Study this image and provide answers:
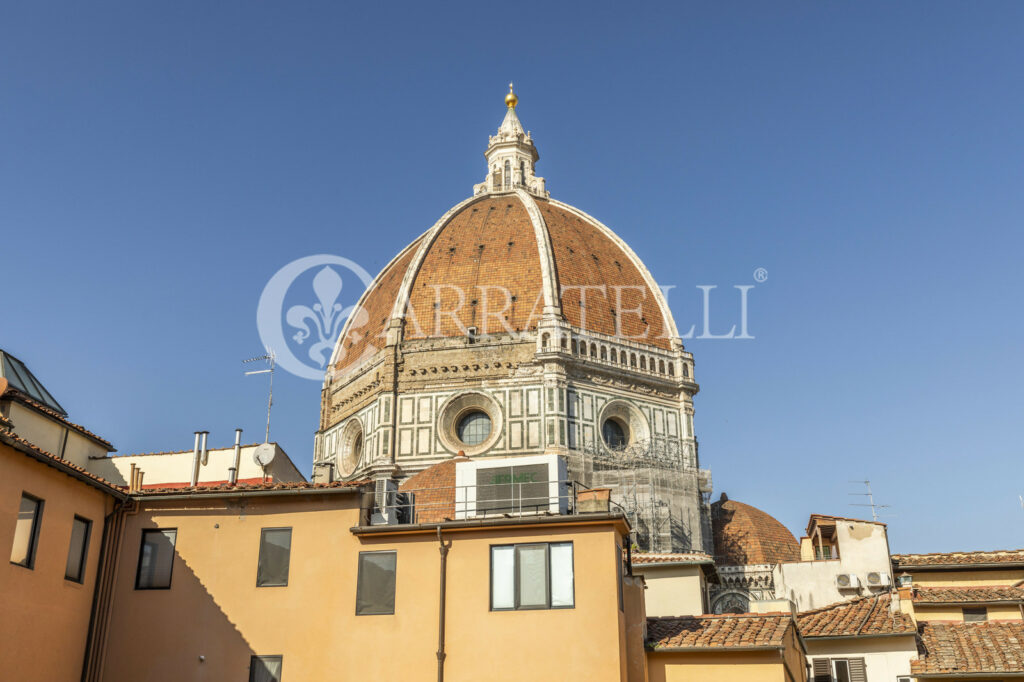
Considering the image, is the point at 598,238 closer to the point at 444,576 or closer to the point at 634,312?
the point at 634,312

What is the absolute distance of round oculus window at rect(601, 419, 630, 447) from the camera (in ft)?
135

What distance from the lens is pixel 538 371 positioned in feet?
133

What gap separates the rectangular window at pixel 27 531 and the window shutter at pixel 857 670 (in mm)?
12545

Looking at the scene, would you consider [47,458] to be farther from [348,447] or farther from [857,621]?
[348,447]

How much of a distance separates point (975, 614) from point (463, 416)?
78.9ft

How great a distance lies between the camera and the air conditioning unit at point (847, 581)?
23981mm

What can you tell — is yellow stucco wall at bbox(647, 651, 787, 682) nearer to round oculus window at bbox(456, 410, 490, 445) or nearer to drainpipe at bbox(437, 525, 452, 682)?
drainpipe at bbox(437, 525, 452, 682)

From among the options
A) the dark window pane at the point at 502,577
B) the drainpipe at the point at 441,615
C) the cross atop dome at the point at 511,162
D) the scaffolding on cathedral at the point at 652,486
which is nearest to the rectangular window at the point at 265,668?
the drainpipe at the point at 441,615

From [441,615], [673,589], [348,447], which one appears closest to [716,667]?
[441,615]

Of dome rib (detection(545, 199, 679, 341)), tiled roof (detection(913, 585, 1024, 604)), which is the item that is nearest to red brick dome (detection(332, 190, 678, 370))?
dome rib (detection(545, 199, 679, 341))

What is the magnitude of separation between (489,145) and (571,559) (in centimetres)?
4489

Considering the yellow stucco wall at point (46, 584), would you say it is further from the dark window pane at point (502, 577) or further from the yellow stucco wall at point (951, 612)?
the yellow stucco wall at point (951, 612)

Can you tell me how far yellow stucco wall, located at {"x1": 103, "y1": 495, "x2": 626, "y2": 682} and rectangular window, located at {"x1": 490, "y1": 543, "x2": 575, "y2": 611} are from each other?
107 mm

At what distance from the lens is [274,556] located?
14.7 meters
